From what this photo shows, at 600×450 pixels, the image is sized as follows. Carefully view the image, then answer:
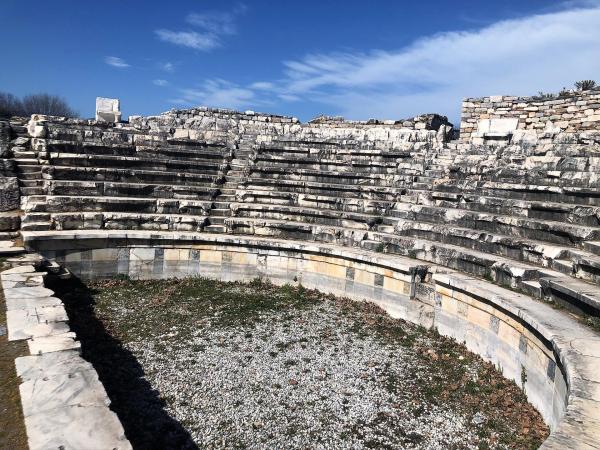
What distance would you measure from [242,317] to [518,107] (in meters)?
12.4

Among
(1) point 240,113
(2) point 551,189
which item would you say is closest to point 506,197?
(2) point 551,189

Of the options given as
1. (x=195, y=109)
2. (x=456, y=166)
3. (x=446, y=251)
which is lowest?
(x=446, y=251)

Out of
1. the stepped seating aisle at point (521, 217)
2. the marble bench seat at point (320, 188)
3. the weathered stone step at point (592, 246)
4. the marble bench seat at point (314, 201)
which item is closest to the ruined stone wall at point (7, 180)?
the marble bench seat at point (314, 201)

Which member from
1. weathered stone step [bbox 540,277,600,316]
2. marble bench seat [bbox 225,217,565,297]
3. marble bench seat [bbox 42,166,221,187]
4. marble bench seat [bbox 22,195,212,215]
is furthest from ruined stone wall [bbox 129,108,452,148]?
weathered stone step [bbox 540,277,600,316]

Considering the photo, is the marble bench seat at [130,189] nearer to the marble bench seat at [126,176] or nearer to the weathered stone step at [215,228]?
the marble bench seat at [126,176]

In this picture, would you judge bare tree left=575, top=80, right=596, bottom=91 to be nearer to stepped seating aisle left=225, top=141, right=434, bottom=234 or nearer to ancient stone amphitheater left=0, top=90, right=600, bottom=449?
ancient stone amphitheater left=0, top=90, right=600, bottom=449

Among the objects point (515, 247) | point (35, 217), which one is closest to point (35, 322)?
point (35, 217)

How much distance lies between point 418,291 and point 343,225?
3615mm

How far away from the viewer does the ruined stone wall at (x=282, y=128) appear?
54.5 ft

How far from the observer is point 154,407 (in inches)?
251

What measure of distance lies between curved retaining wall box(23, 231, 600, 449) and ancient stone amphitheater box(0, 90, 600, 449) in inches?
1.4

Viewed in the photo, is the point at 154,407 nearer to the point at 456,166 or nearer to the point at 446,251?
the point at 446,251

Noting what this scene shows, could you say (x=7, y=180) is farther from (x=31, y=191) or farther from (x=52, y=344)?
(x=52, y=344)

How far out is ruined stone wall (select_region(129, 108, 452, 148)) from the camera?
54.5 ft
